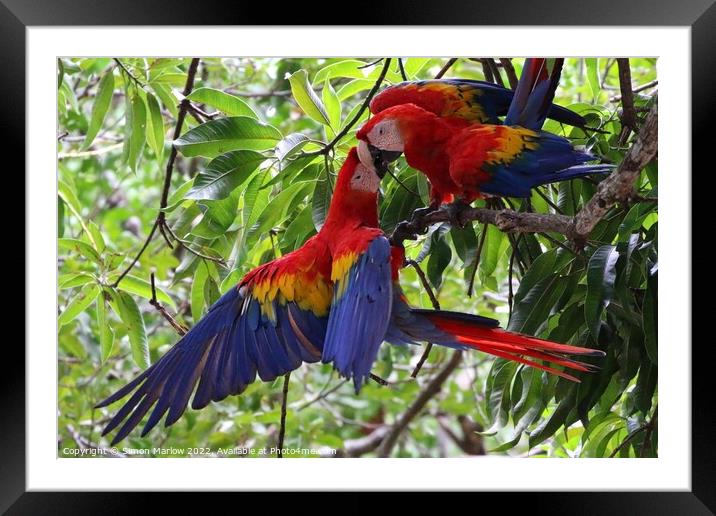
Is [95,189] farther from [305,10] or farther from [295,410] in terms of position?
[305,10]

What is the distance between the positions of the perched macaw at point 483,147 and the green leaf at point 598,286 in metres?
0.13

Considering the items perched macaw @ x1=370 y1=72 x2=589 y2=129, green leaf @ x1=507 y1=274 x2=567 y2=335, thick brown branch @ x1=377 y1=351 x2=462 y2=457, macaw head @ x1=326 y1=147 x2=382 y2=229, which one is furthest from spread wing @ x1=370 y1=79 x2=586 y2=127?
thick brown branch @ x1=377 y1=351 x2=462 y2=457

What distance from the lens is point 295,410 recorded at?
146 centimetres

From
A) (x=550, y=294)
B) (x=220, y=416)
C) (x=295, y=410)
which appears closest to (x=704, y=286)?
(x=550, y=294)

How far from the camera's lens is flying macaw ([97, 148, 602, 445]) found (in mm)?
900

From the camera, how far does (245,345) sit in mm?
964

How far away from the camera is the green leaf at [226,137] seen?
1.02 m

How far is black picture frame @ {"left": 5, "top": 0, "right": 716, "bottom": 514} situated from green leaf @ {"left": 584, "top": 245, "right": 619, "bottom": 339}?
0.14m

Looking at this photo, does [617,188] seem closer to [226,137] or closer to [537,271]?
[537,271]

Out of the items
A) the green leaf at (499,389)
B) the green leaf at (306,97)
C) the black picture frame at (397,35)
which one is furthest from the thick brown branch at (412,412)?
the green leaf at (306,97)

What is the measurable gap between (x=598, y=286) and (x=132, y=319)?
27.0 inches

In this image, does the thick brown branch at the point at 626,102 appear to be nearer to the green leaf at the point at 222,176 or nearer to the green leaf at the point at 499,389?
the green leaf at the point at 499,389

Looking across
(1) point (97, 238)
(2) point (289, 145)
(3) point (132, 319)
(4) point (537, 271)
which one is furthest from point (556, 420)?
(1) point (97, 238)

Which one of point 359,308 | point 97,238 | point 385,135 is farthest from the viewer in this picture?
point 97,238
